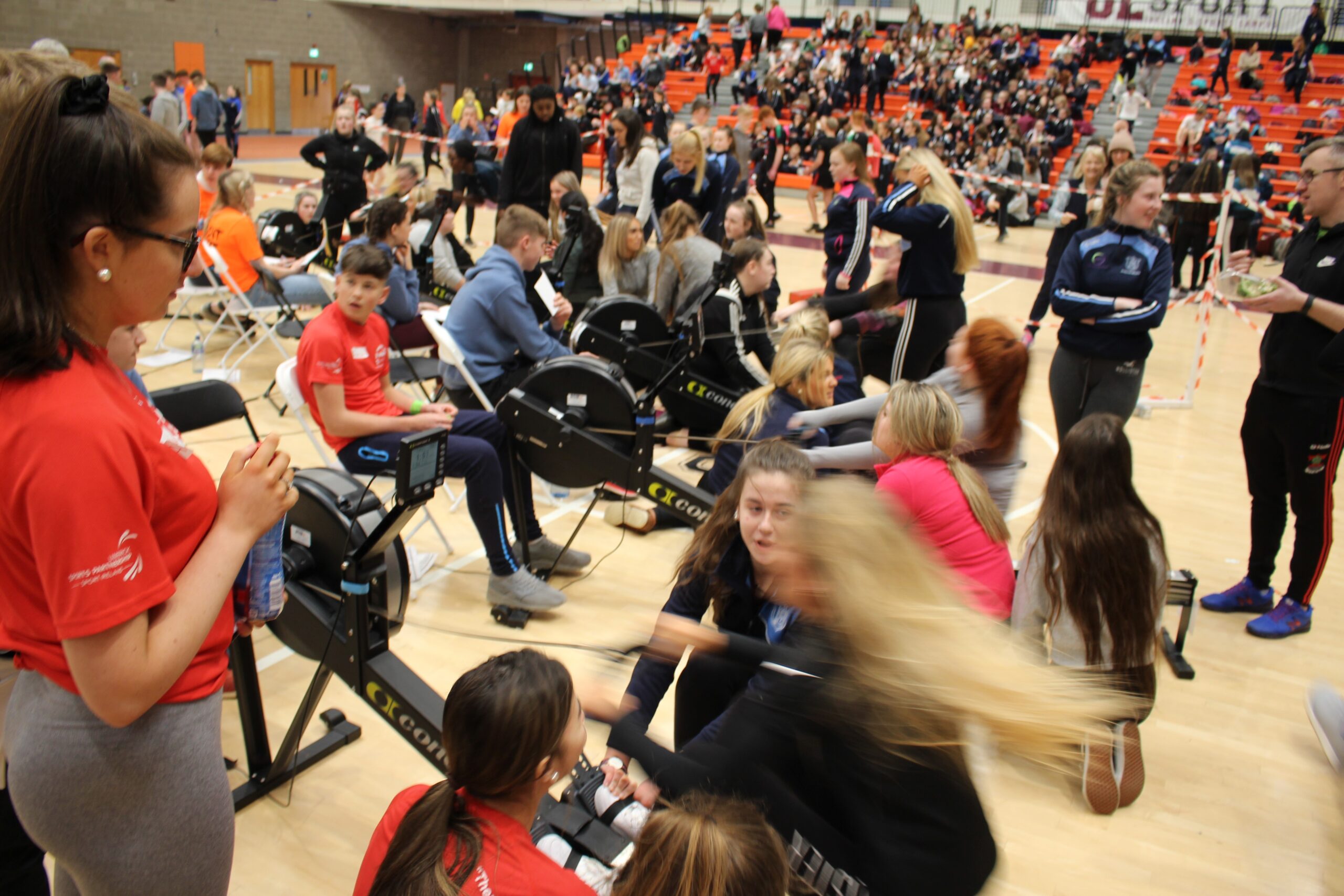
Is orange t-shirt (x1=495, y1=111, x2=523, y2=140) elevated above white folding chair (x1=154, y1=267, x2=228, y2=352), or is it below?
above

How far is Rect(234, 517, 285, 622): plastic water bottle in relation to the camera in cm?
137

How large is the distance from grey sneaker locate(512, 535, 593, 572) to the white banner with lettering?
23.6m

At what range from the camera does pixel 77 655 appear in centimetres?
102

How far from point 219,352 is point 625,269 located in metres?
3.13

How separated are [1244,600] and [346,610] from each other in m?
3.47

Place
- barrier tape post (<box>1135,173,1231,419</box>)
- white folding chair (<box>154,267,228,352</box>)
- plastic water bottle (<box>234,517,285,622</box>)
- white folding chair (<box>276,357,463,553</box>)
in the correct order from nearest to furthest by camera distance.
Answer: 1. plastic water bottle (<box>234,517,285,622</box>)
2. white folding chair (<box>276,357,463,553</box>)
3. white folding chair (<box>154,267,228,352</box>)
4. barrier tape post (<box>1135,173,1231,419</box>)

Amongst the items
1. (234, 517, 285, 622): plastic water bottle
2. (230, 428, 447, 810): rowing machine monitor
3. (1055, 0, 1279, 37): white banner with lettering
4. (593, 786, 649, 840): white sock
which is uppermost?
(1055, 0, 1279, 37): white banner with lettering

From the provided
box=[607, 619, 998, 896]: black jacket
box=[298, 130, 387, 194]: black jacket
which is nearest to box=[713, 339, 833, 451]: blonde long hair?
box=[607, 619, 998, 896]: black jacket

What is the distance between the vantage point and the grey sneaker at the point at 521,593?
11.6 feet

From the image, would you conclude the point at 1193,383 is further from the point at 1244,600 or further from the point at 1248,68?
the point at 1248,68

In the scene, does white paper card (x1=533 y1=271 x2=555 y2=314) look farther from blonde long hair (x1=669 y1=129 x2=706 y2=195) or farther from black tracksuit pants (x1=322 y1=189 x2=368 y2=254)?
black tracksuit pants (x1=322 y1=189 x2=368 y2=254)

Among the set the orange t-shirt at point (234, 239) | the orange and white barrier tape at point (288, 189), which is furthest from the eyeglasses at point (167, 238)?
the orange and white barrier tape at point (288, 189)

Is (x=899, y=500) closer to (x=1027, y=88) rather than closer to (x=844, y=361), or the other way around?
(x=844, y=361)

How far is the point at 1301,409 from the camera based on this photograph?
3.32 meters
